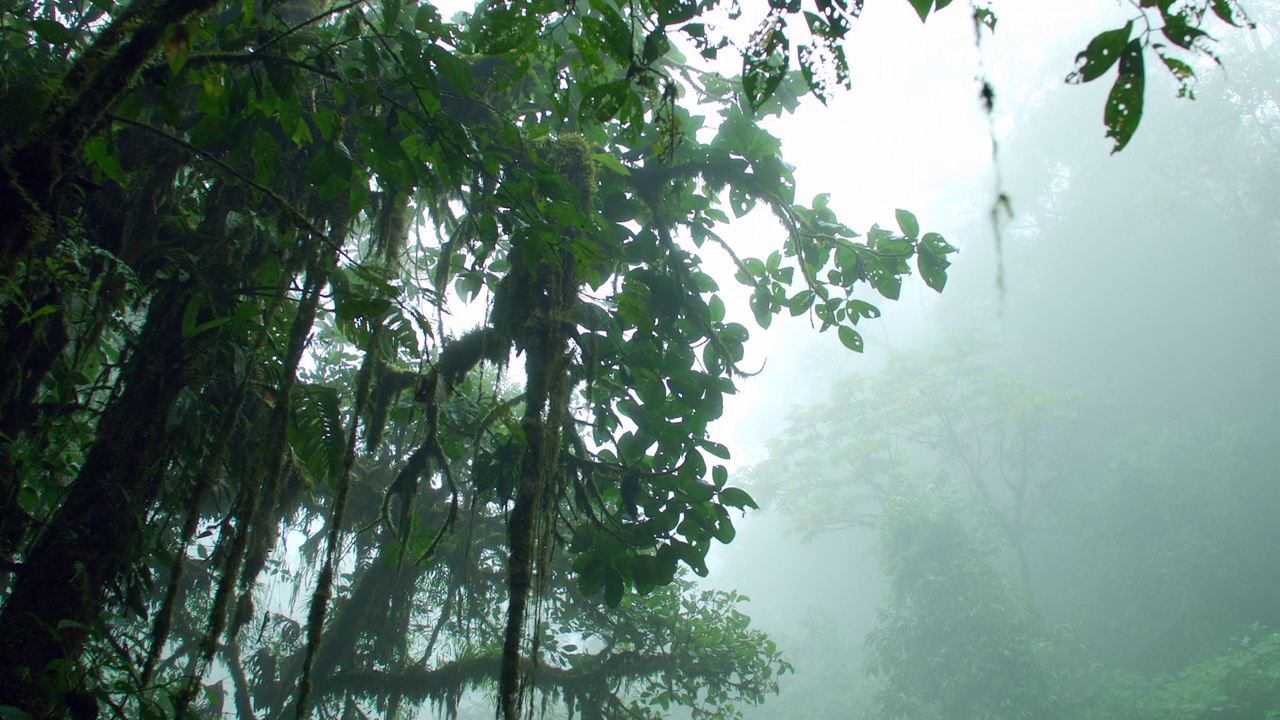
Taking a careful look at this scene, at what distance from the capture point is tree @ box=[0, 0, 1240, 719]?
4.08 feet

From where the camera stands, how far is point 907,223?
266 cm

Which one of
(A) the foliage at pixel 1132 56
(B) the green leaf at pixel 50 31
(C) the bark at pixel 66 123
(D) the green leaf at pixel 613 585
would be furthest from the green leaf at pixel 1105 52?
(B) the green leaf at pixel 50 31

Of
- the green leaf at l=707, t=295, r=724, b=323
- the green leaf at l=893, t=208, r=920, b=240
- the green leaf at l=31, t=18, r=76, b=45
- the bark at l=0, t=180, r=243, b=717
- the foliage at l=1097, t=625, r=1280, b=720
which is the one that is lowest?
the bark at l=0, t=180, r=243, b=717

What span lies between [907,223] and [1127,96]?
1.96 m

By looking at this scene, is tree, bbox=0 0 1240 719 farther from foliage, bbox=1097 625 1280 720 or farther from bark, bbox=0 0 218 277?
foliage, bbox=1097 625 1280 720

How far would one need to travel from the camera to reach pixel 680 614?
5.90 meters

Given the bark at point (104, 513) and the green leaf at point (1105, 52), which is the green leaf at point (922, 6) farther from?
the bark at point (104, 513)

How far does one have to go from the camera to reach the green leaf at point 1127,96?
2.56 ft

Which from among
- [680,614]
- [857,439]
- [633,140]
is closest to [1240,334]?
[857,439]

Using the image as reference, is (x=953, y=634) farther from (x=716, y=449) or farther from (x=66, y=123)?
(x=66, y=123)

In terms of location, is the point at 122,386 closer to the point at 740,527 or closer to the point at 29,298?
the point at 29,298

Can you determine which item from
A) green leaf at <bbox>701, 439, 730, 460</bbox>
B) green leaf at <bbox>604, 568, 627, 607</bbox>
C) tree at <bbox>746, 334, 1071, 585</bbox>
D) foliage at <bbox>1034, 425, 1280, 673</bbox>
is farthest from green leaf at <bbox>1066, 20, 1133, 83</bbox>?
tree at <bbox>746, 334, 1071, 585</bbox>

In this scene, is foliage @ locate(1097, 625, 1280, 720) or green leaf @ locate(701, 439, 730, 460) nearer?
green leaf @ locate(701, 439, 730, 460)

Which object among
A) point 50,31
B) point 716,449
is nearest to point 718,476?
point 716,449
